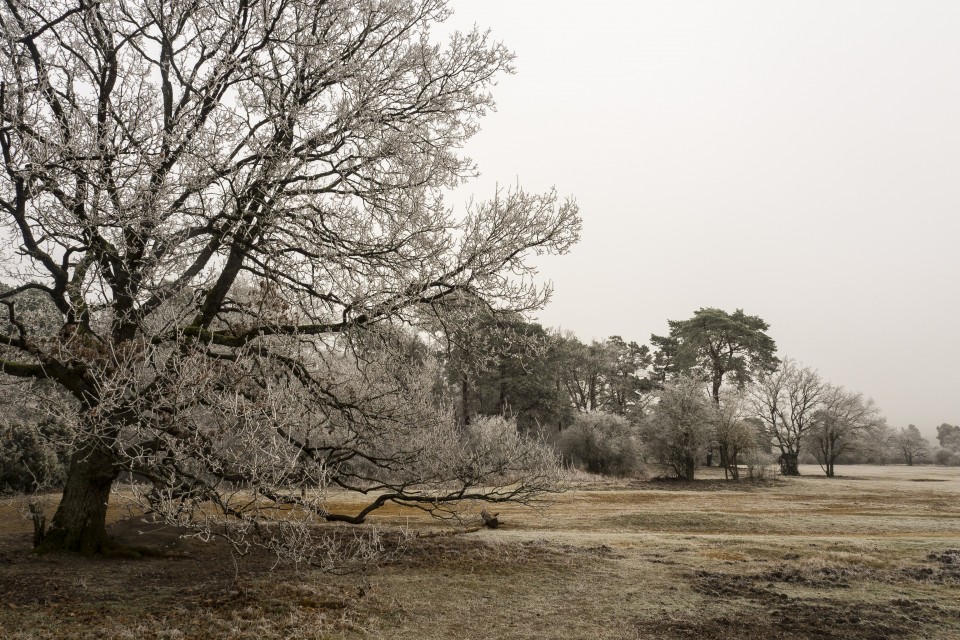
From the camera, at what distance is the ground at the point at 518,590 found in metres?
6.71

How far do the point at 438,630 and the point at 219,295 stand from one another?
6.16 metres

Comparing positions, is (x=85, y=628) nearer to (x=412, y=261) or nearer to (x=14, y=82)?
(x=412, y=261)

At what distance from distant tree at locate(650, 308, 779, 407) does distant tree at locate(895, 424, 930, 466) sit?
94.5 feet

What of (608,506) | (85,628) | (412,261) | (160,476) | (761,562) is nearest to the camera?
(85,628)

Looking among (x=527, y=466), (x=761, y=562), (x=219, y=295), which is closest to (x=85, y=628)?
(x=219, y=295)

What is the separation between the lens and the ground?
671 centimetres

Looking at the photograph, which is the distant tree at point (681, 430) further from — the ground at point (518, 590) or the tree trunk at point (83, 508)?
the tree trunk at point (83, 508)

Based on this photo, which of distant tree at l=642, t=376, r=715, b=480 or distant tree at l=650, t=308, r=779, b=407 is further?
distant tree at l=650, t=308, r=779, b=407

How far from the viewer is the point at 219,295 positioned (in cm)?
973

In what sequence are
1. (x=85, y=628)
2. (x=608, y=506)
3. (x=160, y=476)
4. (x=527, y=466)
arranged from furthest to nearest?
(x=608, y=506) < (x=527, y=466) < (x=160, y=476) < (x=85, y=628)

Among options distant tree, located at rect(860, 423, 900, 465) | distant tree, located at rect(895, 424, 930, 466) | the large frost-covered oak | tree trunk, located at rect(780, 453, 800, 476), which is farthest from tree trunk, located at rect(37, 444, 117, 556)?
distant tree, located at rect(895, 424, 930, 466)

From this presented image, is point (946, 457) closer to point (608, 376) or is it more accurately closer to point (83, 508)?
point (608, 376)

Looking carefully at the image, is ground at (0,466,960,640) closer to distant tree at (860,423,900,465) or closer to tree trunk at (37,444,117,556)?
tree trunk at (37,444,117,556)

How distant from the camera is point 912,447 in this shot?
214ft
